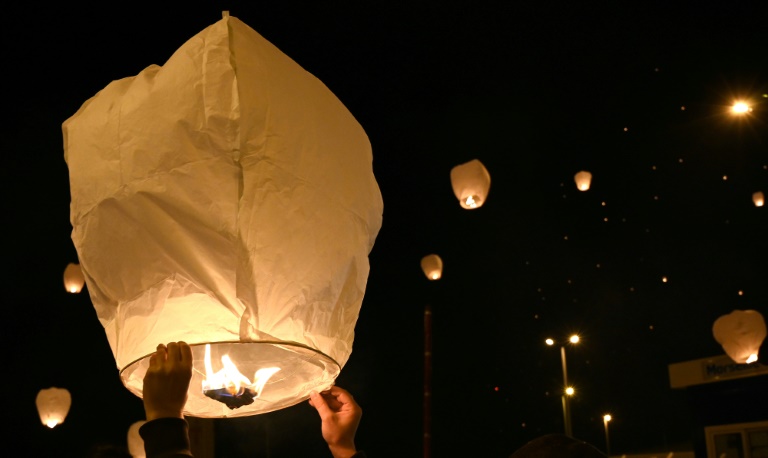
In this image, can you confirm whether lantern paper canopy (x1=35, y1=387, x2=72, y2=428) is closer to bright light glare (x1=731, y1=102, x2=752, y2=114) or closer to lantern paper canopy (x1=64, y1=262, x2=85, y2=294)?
lantern paper canopy (x1=64, y1=262, x2=85, y2=294)

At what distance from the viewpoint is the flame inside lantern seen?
5.19 feet

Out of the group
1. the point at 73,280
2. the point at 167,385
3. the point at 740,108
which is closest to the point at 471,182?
the point at 740,108

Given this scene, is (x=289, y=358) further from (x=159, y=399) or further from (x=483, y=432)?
(x=483, y=432)

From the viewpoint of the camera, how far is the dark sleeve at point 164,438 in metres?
1.40

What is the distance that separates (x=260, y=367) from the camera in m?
1.78

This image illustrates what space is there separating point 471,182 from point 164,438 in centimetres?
1056

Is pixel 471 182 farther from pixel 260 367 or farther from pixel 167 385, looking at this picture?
pixel 167 385

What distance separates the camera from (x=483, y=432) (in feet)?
104

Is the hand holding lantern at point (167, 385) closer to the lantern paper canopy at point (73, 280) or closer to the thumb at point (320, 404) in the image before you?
the thumb at point (320, 404)

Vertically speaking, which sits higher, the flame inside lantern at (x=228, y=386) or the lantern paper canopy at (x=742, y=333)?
the lantern paper canopy at (x=742, y=333)

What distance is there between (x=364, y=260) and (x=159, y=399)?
1.98ft

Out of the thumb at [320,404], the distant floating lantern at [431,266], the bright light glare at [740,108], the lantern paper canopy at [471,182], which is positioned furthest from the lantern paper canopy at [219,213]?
the distant floating lantern at [431,266]

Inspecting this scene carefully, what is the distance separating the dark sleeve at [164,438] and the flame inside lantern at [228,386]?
0.16 m

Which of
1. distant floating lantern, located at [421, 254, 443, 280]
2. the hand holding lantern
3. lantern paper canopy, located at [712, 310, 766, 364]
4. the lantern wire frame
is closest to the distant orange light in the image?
lantern paper canopy, located at [712, 310, 766, 364]
